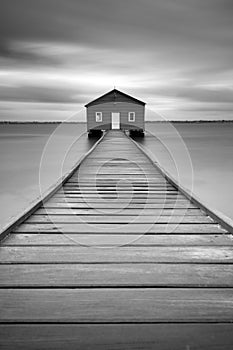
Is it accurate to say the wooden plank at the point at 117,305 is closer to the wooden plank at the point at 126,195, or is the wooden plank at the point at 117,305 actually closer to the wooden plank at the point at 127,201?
the wooden plank at the point at 127,201

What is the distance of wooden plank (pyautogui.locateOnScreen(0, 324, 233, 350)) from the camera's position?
1.22 meters

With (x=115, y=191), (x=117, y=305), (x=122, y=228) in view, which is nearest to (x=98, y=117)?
(x=115, y=191)

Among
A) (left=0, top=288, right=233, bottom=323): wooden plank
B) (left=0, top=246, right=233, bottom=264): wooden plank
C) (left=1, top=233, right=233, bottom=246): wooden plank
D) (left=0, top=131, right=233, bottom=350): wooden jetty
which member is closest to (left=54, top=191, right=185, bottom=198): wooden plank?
(left=0, top=131, right=233, bottom=350): wooden jetty

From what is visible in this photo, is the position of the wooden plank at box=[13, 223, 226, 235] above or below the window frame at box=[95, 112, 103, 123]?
below

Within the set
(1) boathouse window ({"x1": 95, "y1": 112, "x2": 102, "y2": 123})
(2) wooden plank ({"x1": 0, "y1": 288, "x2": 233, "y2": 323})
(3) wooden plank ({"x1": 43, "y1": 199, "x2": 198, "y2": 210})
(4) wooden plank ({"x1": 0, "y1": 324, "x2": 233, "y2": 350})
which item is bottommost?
(4) wooden plank ({"x1": 0, "y1": 324, "x2": 233, "y2": 350})

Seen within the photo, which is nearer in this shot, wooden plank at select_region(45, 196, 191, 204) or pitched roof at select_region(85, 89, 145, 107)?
wooden plank at select_region(45, 196, 191, 204)

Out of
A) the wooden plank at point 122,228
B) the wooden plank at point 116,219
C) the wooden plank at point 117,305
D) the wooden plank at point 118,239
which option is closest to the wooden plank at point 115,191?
the wooden plank at point 116,219

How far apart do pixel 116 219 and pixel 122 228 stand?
284mm

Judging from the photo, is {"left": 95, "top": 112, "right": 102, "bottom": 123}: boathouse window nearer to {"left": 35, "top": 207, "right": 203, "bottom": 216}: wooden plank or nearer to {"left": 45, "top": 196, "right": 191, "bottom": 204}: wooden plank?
{"left": 45, "top": 196, "right": 191, "bottom": 204}: wooden plank

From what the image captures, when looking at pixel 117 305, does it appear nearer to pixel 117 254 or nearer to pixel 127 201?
pixel 117 254

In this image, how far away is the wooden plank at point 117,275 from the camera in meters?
1.66

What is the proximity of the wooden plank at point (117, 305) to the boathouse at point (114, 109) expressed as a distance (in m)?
23.8

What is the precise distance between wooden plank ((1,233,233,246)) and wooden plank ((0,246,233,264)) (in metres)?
0.08

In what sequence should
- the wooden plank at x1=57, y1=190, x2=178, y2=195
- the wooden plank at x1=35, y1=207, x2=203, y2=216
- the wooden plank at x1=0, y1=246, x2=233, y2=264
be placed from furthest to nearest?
the wooden plank at x1=57, y1=190, x2=178, y2=195
the wooden plank at x1=35, y1=207, x2=203, y2=216
the wooden plank at x1=0, y1=246, x2=233, y2=264
